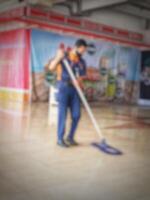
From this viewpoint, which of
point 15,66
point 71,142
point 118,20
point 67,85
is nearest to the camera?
point 67,85

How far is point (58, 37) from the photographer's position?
10.5 metres

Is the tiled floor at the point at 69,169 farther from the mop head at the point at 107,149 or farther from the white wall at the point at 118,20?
the white wall at the point at 118,20

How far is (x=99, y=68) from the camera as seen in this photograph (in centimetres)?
1176

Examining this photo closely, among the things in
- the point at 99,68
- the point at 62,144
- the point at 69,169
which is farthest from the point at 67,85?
the point at 99,68

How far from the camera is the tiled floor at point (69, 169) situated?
2289mm

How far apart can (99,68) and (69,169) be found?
9.14 m

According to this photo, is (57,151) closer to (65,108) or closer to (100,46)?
(65,108)

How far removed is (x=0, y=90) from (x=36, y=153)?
315 inches

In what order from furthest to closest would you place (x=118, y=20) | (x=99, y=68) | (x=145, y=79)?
1. (x=145, y=79)
2. (x=118, y=20)
3. (x=99, y=68)

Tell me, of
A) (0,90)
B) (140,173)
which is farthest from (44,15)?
(140,173)

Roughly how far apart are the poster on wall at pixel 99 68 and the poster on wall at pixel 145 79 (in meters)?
0.23

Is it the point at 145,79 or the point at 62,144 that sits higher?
the point at 145,79

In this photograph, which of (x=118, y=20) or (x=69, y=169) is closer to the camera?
(x=69, y=169)

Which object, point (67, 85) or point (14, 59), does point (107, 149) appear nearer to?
point (67, 85)
